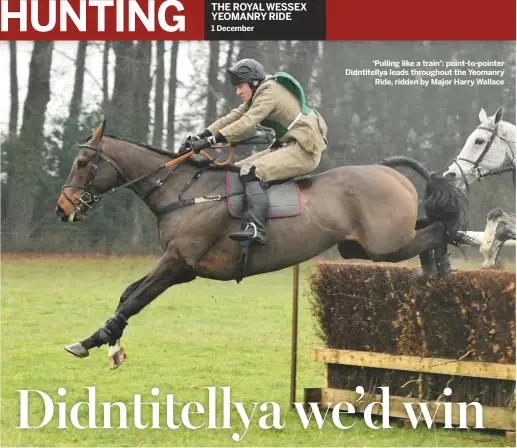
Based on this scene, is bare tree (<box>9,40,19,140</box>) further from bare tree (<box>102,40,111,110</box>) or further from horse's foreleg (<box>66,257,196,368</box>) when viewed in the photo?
horse's foreleg (<box>66,257,196,368</box>)

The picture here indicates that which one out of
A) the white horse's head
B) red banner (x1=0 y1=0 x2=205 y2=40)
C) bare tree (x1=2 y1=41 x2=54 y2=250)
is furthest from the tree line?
red banner (x1=0 y1=0 x2=205 y2=40)

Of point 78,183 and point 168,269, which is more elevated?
point 78,183

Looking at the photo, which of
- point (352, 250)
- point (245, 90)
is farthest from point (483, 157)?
point (245, 90)

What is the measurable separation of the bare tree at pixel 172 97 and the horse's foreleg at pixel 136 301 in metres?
14.6

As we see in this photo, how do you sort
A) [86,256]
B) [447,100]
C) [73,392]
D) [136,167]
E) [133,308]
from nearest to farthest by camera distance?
[133,308], [136,167], [73,392], [86,256], [447,100]

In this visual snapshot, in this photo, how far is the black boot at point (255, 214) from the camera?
21.1 feet

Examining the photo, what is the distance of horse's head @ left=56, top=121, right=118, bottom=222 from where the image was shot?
6609 millimetres

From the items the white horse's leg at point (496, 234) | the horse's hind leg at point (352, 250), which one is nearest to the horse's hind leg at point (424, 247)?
the horse's hind leg at point (352, 250)

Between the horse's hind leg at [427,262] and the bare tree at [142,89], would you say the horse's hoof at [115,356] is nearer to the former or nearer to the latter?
the horse's hind leg at [427,262]

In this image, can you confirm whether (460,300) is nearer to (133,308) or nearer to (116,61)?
(133,308)

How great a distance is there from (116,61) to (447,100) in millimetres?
7949

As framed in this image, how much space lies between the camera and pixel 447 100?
22.4 meters

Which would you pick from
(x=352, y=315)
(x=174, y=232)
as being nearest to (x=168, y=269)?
(x=174, y=232)

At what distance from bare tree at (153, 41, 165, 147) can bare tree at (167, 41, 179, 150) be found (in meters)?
0.19
